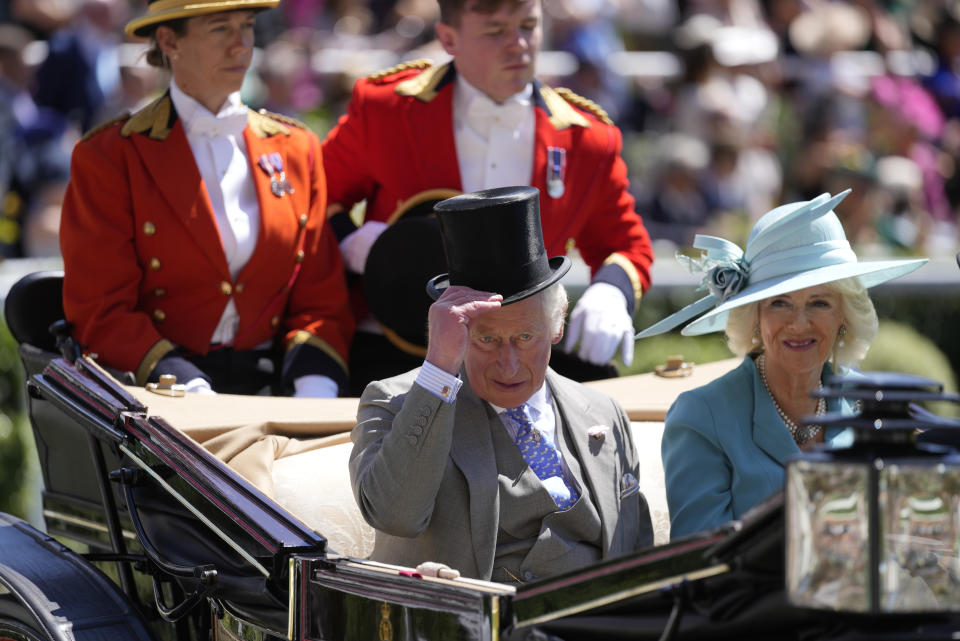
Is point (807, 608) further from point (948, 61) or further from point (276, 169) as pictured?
point (948, 61)

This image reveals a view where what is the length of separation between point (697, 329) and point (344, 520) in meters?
0.81

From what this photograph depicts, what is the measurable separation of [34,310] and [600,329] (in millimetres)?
1368

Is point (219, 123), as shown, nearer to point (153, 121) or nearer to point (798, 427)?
point (153, 121)

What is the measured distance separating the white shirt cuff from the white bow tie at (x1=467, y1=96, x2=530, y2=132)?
164 cm

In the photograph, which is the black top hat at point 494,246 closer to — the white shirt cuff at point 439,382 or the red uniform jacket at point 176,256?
the white shirt cuff at point 439,382

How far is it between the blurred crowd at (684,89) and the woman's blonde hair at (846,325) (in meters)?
3.87

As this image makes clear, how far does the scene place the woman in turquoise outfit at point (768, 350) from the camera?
2771 mm

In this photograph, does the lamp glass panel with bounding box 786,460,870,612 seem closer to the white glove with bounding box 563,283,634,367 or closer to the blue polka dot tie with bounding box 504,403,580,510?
the blue polka dot tie with bounding box 504,403,580,510

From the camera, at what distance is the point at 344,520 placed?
3119 millimetres

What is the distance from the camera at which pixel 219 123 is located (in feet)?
12.3

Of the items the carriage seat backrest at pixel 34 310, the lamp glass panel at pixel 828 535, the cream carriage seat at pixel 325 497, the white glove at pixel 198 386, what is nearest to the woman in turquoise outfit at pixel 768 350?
the cream carriage seat at pixel 325 497

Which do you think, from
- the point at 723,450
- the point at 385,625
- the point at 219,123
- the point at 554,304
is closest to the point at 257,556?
the point at 385,625

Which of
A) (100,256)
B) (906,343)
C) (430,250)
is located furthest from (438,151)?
(906,343)

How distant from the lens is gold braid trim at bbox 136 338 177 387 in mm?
3555
